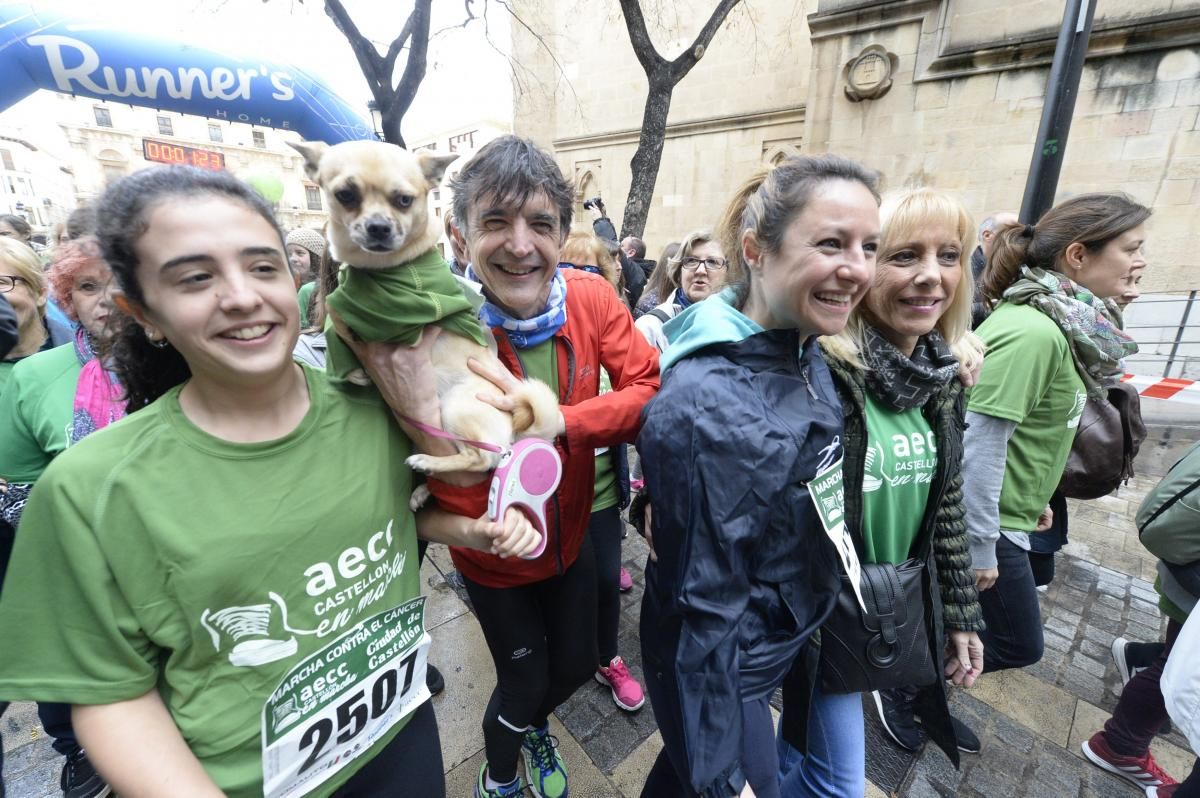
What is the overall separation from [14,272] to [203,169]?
2223mm

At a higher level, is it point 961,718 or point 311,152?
point 311,152

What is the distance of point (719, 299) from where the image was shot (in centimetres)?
173

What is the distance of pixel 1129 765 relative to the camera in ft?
7.98

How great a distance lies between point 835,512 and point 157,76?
9.18 m

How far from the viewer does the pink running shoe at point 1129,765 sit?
238 cm

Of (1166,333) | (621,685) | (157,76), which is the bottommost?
(621,685)

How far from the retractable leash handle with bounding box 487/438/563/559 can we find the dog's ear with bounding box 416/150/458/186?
1.22m

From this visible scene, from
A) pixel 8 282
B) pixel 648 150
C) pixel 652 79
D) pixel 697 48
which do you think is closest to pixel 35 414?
pixel 8 282

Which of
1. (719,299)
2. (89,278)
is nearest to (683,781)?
(719,299)

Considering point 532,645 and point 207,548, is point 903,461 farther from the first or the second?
point 207,548

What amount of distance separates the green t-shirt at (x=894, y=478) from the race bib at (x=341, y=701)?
1600 mm

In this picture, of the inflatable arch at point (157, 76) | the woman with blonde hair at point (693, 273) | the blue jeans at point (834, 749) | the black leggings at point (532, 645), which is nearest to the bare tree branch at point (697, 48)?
the inflatable arch at point (157, 76)

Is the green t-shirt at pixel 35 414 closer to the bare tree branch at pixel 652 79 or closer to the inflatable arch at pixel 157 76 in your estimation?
the inflatable arch at pixel 157 76

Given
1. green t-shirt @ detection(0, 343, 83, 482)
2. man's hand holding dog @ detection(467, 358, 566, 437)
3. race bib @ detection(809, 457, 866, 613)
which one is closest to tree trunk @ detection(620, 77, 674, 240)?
man's hand holding dog @ detection(467, 358, 566, 437)
